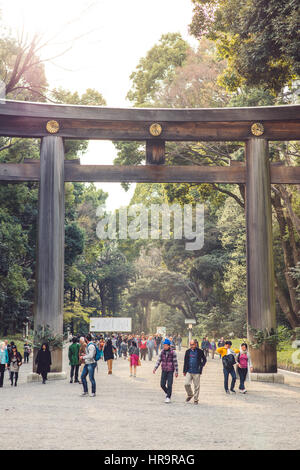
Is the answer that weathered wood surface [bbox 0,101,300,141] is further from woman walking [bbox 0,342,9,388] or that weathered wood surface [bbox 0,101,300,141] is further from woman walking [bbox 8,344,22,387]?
woman walking [bbox 8,344,22,387]

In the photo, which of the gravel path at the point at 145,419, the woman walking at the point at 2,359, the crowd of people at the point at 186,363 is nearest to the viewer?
the gravel path at the point at 145,419

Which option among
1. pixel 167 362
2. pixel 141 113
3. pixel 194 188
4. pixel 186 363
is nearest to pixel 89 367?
pixel 167 362

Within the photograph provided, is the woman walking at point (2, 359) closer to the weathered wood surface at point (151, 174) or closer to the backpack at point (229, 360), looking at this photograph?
the weathered wood surface at point (151, 174)

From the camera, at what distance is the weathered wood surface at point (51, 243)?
19.8 m

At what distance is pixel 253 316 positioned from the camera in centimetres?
1994

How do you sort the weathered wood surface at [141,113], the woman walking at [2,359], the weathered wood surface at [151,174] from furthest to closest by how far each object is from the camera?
1. the weathered wood surface at [151,174]
2. the weathered wood surface at [141,113]
3. the woman walking at [2,359]

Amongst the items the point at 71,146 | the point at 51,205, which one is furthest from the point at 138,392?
the point at 71,146

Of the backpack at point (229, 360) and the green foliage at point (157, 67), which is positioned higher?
the green foliage at point (157, 67)

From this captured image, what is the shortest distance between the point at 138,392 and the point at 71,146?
2262 cm

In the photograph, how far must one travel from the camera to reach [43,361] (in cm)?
1869

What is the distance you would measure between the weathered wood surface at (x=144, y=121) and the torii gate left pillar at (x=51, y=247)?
29.4 inches

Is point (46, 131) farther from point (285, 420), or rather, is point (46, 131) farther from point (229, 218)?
point (229, 218)

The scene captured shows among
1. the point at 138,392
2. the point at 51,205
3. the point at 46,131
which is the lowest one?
the point at 138,392

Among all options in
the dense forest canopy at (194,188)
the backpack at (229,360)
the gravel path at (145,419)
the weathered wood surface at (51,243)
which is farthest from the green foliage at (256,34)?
the gravel path at (145,419)
